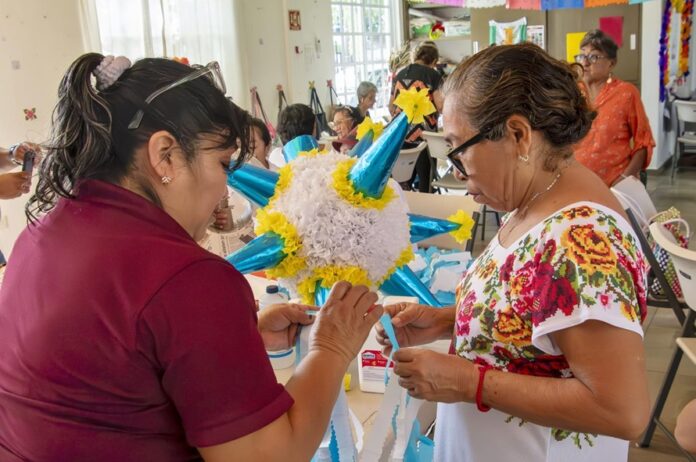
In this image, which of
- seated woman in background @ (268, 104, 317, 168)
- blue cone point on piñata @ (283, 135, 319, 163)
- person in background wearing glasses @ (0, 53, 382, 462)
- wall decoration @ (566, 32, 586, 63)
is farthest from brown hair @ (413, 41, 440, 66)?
person in background wearing glasses @ (0, 53, 382, 462)

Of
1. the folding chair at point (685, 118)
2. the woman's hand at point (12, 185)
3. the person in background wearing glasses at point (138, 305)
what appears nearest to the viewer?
the person in background wearing glasses at point (138, 305)

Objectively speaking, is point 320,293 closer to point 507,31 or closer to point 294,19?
point 294,19

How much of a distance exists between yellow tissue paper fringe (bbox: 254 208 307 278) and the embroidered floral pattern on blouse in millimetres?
311

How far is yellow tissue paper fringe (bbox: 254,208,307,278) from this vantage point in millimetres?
1088

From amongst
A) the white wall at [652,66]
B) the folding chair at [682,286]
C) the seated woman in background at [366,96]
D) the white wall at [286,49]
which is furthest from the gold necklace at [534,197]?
the white wall at [652,66]

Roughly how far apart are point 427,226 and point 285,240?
1.05 feet

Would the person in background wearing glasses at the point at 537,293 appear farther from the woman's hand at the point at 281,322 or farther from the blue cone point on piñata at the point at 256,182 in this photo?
the blue cone point on piñata at the point at 256,182

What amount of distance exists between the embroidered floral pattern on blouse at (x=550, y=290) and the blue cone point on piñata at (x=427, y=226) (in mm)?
127

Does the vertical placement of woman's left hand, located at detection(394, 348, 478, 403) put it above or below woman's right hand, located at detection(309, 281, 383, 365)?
below

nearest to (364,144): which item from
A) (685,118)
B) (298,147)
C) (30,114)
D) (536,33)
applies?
(298,147)

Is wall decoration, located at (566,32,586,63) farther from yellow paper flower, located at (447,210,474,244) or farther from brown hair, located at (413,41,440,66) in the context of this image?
yellow paper flower, located at (447,210,474,244)

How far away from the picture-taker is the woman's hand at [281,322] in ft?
3.90

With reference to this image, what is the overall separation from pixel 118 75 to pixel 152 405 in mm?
417

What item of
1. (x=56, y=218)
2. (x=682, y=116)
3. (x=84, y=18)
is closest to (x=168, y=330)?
(x=56, y=218)
